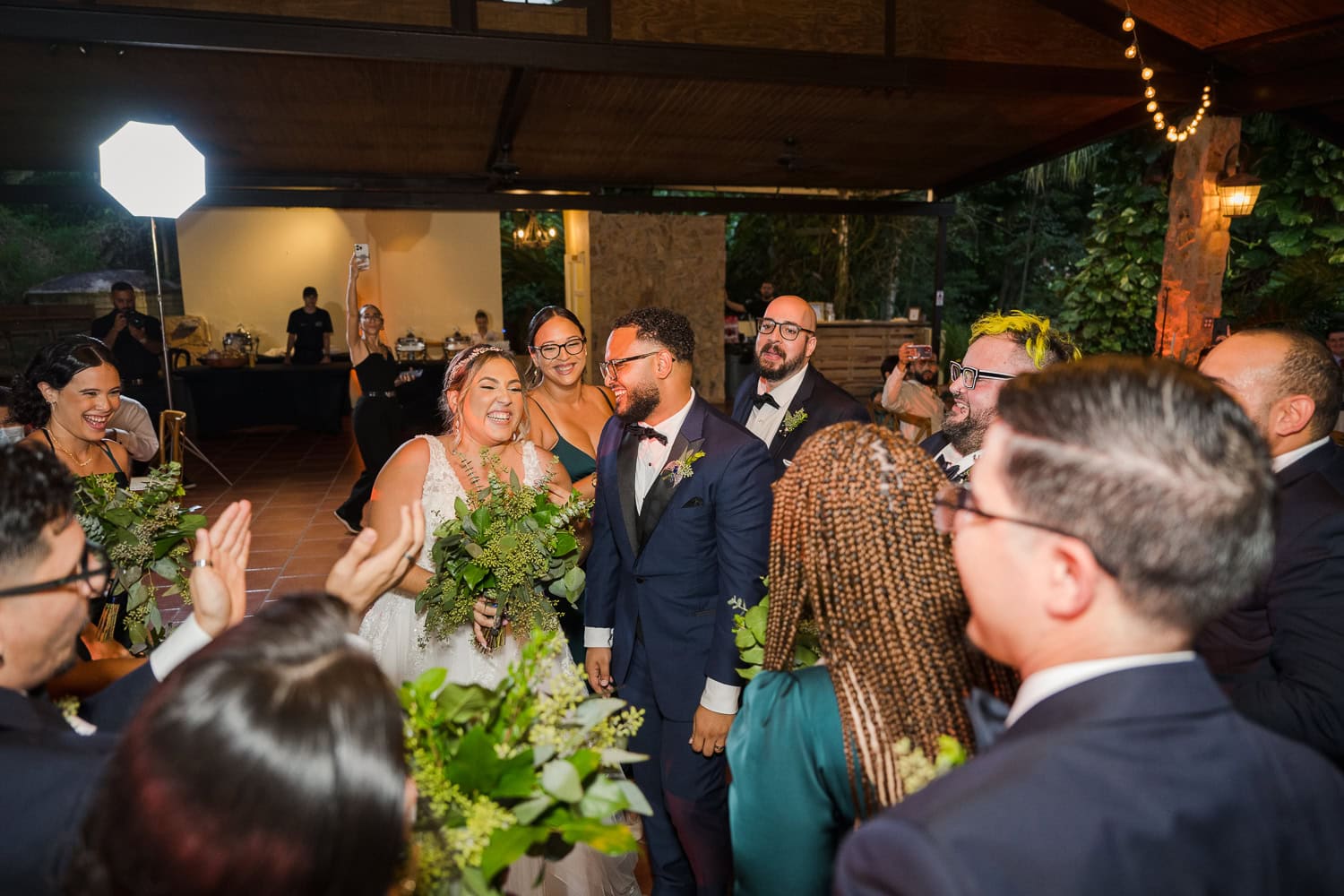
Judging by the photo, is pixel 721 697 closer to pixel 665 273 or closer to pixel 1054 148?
pixel 1054 148

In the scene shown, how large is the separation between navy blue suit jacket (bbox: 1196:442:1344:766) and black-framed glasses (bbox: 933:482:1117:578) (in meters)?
0.86

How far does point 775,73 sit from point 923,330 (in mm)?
8971

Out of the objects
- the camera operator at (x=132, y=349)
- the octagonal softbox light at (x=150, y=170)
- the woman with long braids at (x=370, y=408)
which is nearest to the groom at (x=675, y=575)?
the octagonal softbox light at (x=150, y=170)

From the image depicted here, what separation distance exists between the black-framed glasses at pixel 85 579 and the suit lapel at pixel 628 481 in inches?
66.1

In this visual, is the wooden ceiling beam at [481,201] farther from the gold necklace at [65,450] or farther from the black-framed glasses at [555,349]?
the gold necklace at [65,450]

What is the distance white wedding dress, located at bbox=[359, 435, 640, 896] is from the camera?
2.94 m

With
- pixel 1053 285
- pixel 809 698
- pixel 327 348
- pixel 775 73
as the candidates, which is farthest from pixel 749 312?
pixel 809 698

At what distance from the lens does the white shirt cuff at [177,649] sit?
1.61 metres

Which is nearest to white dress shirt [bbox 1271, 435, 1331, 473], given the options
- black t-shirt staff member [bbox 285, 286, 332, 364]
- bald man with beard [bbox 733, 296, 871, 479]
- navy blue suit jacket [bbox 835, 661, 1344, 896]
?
→ navy blue suit jacket [bbox 835, 661, 1344, 896]

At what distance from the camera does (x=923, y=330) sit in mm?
14953

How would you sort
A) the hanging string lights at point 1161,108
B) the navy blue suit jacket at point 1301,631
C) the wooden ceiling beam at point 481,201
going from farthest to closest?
the wooden ceiling beam at point 481,201 < the hanging string lights at point 1161,108 < the navy blue suit jacket at point 1301,631

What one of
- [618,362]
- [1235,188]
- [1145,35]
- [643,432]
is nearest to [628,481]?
[643,432]

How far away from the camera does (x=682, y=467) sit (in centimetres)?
275

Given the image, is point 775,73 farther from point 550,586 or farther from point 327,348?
point 327,348
